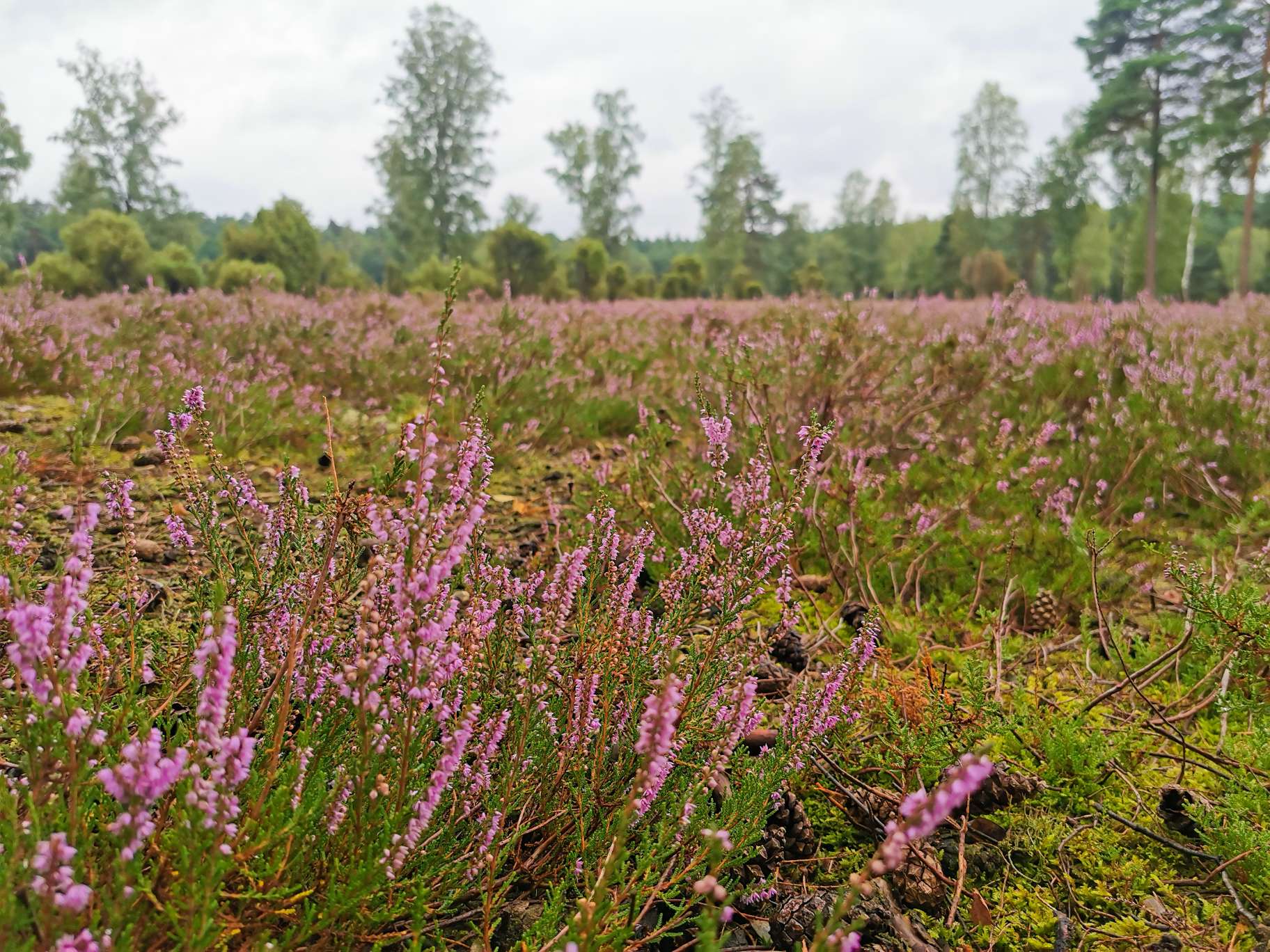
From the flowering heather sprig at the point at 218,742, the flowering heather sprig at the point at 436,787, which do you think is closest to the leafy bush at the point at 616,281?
the flowering heather sprig at the point at 436,787

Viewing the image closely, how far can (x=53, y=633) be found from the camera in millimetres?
1023

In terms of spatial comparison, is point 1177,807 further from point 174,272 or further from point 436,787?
point 174,272

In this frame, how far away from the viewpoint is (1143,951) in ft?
5.46

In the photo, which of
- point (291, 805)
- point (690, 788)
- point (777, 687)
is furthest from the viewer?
point (777, 687)

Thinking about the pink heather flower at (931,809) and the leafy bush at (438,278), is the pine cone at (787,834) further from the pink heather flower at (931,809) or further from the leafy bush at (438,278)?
the leafy bush at (438,278)

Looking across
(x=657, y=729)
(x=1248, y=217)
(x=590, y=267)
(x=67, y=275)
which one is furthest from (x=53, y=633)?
(x=1248, y=217)

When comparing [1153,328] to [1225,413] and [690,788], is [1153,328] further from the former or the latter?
[690,788]

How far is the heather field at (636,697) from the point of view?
1157mm

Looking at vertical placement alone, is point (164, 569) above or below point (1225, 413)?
below

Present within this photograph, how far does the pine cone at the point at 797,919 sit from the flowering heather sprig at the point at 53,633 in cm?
145

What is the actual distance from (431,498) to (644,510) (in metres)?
2.04

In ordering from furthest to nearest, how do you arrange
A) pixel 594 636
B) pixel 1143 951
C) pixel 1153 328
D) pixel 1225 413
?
pixel 1153 328 < pixel 1225 413 < pixel 594 636 < pixel 1143 951

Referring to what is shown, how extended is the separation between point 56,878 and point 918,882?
1750 millimetres

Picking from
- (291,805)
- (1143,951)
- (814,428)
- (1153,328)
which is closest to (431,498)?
(291,805)
